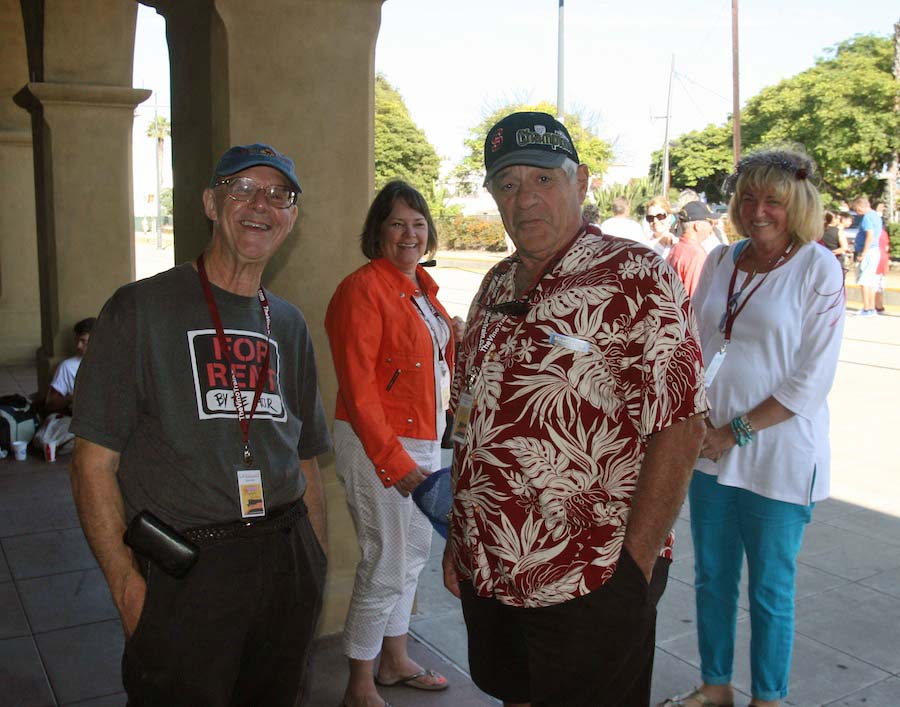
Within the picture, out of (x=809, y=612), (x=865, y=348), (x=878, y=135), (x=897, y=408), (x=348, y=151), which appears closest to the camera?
(x=348, y=151)

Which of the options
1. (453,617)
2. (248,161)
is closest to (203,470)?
(248,161)

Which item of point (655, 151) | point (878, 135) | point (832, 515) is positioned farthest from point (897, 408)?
point (655, 151)

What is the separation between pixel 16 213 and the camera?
12250 mm

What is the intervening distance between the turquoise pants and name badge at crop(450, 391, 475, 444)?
145cm

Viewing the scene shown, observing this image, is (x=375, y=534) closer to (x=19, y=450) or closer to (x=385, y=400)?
(x=385, y=400)

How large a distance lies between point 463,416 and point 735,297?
152cm

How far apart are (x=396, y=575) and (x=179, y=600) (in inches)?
55.0

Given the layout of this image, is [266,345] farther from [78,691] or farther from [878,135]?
[878,135]

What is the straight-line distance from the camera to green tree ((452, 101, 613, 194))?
136 feet

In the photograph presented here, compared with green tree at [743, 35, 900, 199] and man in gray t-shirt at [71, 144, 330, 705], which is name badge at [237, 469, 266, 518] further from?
green tree at [743, 35, 900, 199]

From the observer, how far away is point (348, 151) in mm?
4012

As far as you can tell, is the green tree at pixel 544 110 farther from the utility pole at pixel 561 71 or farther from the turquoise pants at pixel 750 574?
the turquoise pants at pixel 750 574

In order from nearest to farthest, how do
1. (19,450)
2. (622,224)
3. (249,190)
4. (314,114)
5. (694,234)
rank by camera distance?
(249,190) < (314,114) < (19,450) < (694,234) < (622,224)

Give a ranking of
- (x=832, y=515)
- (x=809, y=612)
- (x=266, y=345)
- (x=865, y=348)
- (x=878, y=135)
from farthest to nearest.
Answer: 1. (x=878, y=135)
2. (x=865, y=348)
3. (x=832, y=515)
4. (x=809, y=612)
5. (x=266, y=345)
